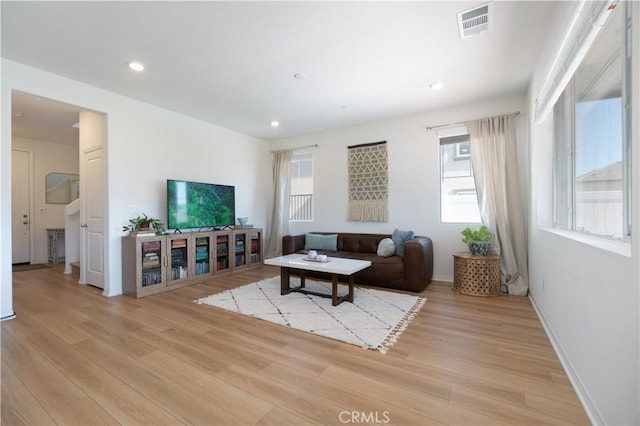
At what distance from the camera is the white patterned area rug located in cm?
237

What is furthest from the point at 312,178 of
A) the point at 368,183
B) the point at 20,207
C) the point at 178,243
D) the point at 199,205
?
the point at 20,207

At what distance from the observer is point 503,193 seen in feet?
12.0

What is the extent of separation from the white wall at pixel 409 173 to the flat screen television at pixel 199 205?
5.66ft

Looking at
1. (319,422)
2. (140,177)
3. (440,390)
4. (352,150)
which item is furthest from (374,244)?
(140,177)

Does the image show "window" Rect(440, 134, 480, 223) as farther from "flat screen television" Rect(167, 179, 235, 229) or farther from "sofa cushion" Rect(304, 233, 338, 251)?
"flat screen television" Rect(167, 179, 235, 229)

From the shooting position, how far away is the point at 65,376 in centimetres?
178

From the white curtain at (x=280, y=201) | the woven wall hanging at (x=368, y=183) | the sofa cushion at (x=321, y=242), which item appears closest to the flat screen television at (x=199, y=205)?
the white curtain at (x=280, y=201)

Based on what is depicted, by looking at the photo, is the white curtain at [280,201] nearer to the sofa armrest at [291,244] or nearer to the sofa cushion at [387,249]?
the sofa armrest at [291,244]

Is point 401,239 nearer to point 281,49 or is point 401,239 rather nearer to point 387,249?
point 387,249

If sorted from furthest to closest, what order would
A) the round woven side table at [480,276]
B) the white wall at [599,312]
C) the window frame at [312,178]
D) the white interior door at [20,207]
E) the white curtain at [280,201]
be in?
1. the white curtain at [280,201]
2. the white interior door at [20,207]
3. the window frame at [312,178]
4. the round woven side table at [480,276]
5. the white wall at [599,312]

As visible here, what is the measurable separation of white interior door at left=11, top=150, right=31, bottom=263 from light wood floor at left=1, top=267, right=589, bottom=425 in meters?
4.27

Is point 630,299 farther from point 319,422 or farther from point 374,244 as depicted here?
point 374,244

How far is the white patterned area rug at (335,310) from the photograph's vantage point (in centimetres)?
237

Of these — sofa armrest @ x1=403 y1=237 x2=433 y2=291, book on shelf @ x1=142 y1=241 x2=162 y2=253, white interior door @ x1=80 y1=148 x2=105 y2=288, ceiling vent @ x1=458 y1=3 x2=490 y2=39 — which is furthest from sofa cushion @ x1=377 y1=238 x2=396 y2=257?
white interior door @ x1=80 y1=148 x2=105 y2=288
